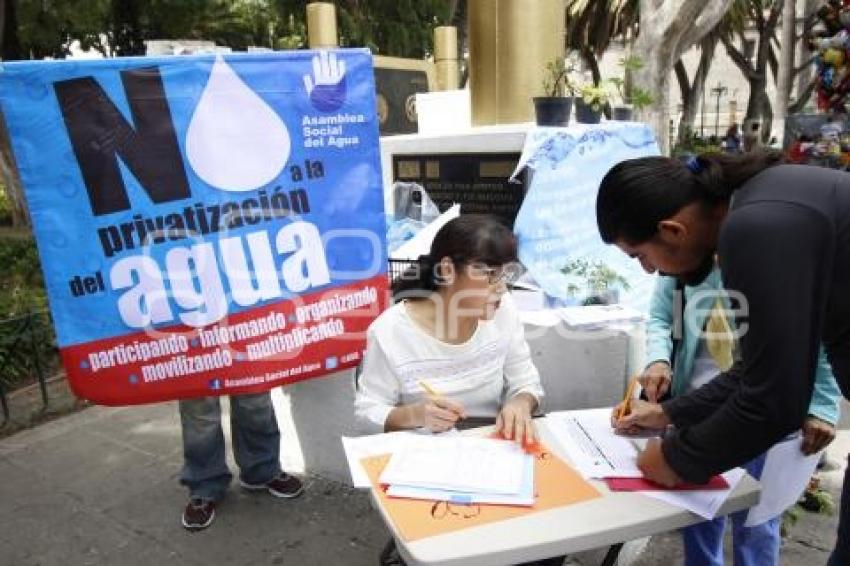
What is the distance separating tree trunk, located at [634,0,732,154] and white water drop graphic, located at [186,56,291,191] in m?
6.28

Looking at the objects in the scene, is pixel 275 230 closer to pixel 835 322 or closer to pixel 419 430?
pixel 419 430

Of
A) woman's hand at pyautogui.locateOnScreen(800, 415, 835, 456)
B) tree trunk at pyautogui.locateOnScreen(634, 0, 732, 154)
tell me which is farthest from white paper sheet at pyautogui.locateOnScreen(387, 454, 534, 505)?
tree trunk at pyautogui.locateOnScreen(634, 0, 732, 154)

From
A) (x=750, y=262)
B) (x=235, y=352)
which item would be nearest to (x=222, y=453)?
(x=235, y=352)

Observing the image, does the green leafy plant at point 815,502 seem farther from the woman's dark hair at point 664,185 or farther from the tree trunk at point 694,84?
the tree trunk at point 694,84

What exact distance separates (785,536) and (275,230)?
2.49 meters

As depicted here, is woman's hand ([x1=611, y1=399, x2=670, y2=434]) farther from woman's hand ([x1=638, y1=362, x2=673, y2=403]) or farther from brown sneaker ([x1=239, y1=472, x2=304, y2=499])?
brown sneaker ([x1=239, y1=472, x2=304, y2=499])

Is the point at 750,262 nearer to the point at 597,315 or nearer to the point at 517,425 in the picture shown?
the point at 517,425

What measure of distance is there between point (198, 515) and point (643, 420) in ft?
7.15

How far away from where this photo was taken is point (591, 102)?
4262mm

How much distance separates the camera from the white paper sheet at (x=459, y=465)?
59.9 inches

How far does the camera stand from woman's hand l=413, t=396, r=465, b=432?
1878mm

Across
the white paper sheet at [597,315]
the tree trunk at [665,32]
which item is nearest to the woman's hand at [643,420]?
the white paper sheet at [597,315]

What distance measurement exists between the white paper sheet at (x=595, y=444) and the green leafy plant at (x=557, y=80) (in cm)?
307

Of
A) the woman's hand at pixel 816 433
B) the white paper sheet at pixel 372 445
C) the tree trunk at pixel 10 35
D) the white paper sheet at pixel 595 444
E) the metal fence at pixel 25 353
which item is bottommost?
the metal fence at pixel 25 353
